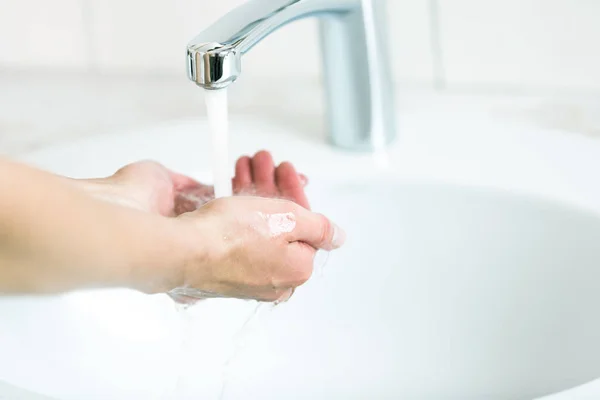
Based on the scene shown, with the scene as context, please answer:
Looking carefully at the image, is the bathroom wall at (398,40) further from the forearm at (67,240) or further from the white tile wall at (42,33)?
the forearm at (67,240)

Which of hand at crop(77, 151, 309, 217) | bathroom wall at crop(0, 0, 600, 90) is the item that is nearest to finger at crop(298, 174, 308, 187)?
hand at crop(77, 151, 309, 217)

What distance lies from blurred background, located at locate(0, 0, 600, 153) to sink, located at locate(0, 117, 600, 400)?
5.6 inches

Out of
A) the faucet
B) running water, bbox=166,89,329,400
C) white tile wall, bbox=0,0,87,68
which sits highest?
white tile wall, bbox=0,0,87,68

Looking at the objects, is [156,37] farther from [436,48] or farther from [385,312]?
[385,312]

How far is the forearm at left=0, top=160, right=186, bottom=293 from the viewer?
417mm

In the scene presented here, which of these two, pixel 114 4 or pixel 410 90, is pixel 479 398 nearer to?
pixel 410 90

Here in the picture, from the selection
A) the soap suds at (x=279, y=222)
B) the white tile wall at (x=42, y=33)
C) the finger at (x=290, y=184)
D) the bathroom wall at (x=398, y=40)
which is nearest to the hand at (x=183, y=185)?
the finger at (x=290, y=184)

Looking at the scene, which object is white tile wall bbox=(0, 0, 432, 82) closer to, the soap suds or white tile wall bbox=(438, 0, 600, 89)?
white tile wall bbox=(438, 0, 600, 89)

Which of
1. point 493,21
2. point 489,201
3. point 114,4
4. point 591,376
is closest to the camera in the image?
point 591,376

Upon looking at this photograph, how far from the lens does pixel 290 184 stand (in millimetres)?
638

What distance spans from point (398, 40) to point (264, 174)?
0.25 metres

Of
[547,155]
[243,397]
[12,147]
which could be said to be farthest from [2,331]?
[547,155]

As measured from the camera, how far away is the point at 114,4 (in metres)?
0.94

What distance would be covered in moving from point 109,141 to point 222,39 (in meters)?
0.23
